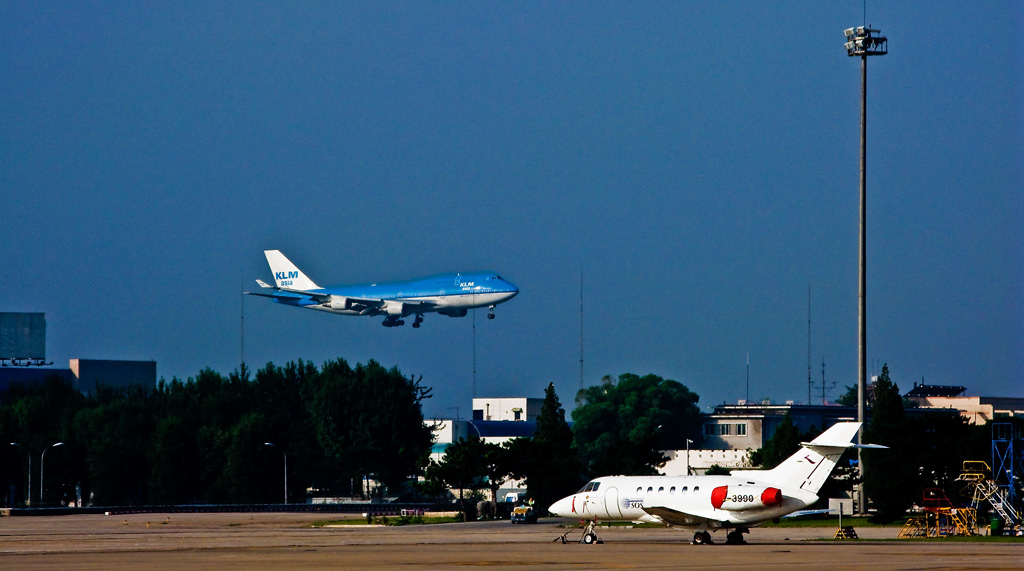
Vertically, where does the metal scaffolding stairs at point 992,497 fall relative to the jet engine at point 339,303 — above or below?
below

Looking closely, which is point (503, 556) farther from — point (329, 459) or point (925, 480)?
point (329, 459)

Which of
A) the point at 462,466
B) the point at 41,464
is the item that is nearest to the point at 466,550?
the point at 462,466

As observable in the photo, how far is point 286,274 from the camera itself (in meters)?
160

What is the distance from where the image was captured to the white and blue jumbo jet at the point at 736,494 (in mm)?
44406

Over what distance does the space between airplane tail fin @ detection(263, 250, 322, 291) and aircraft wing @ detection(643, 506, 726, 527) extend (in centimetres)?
11233

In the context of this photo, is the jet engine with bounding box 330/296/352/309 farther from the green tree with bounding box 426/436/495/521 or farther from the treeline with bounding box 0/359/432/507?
the green tree with bounding box 426/436/495/521

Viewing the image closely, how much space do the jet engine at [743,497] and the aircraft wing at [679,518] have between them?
2.19ft

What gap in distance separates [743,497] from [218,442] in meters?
A: 85.3

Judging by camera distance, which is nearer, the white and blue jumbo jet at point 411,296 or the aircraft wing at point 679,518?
the aircraft wing at point 679,518

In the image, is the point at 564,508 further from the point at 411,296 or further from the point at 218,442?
the point at 411,296

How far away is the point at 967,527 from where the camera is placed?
5297 centimetres

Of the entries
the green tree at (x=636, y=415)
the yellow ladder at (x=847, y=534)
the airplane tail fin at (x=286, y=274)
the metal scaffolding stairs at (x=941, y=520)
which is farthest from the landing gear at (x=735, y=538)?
the airplane tail fin at (x=286, y=274)

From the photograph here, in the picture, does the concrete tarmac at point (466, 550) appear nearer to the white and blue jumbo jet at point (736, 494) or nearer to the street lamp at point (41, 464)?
the white and blue jumbo jet at point (736, 494)

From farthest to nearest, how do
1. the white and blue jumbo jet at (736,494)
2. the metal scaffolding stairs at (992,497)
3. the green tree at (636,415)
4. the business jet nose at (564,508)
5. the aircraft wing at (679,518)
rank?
the green tree at (636,415) < the metal scaffolding stairs at (992,497) < the business jet nose at (564,508) < the aircraft wing at (679,518) < the white and blue jumbo jet at (736,494)
